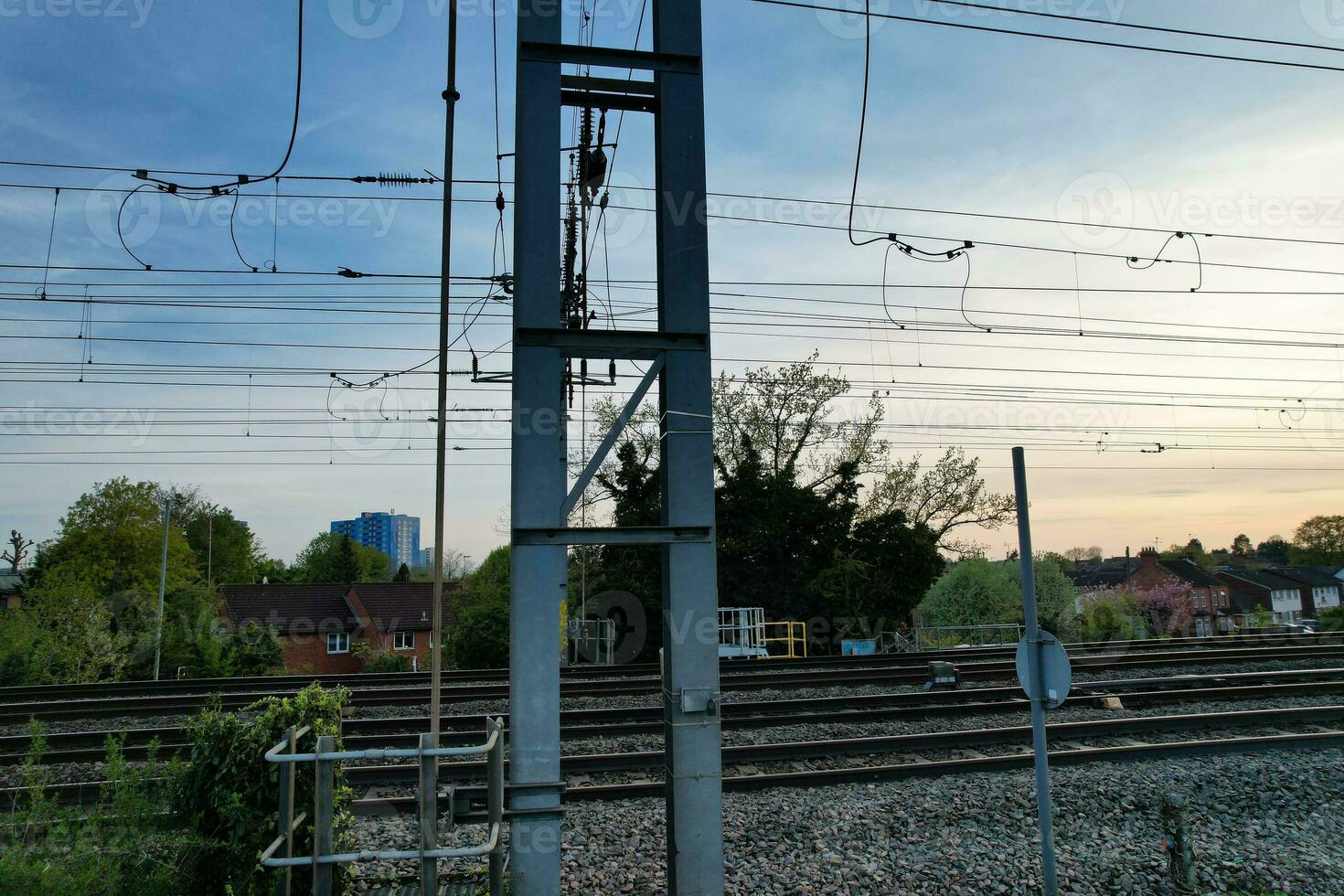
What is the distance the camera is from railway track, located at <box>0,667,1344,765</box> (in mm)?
10938

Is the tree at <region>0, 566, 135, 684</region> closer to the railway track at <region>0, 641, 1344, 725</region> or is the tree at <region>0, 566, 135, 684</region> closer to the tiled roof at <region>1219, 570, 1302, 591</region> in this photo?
the railway track at <region>0, 641, 1344, 725</region>

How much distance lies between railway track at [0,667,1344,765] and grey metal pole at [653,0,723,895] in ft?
20.1

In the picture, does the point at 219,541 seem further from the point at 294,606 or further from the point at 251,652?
the point at 251,652

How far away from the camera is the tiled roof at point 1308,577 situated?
7481cm

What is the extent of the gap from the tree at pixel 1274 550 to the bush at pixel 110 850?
14189 cm

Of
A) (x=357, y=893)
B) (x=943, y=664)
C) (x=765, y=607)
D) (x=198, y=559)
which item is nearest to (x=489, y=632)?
(x=765, y=607)

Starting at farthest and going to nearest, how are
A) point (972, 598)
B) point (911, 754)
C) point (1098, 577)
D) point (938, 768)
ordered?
point (1098, 577) < point (972, 598) < point (911, 754) < point (938, 768)

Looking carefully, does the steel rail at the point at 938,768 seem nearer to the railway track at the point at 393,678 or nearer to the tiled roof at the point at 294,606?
the railway track at the point at 393,678

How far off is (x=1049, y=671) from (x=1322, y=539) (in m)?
110

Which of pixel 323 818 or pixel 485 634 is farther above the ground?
pixel 323 818

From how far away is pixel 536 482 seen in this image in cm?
514

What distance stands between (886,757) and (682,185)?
7938 millimetres

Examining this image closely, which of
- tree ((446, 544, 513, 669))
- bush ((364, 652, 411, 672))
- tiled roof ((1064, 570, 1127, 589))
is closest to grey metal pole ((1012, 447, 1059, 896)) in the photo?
tree ((446, 544, 513, 669))

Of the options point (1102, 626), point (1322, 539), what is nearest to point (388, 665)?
point (1102, 626)
